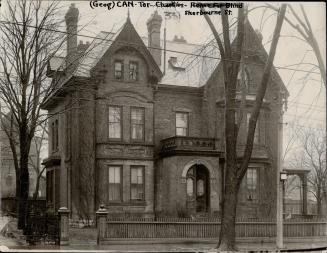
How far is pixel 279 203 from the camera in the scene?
18453 millimetres

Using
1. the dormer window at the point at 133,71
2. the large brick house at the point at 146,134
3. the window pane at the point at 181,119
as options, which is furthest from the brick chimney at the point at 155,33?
the window pane at the point at 181,119

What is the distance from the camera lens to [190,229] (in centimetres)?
2155

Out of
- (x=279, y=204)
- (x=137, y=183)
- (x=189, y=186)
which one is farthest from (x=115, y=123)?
(x=279, y=204)

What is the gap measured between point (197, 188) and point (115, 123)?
622 centimetres

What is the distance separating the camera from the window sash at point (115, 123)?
27672mm

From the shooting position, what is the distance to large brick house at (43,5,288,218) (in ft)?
88.8

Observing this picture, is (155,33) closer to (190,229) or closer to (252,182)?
(252,182)

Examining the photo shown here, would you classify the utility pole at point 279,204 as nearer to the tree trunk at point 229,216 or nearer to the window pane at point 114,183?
the tree trunk at point 229,216

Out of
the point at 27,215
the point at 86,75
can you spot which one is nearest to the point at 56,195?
the point at 86,75

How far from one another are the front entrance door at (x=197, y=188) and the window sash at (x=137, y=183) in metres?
2.68

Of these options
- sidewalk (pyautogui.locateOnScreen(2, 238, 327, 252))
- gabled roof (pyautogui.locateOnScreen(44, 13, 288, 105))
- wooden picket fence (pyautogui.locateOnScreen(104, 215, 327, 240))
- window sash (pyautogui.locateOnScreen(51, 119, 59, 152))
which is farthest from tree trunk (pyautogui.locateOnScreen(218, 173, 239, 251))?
window sash (pyautogui.locateOnScreen(51, 119, 59, 152))

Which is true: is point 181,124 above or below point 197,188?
above

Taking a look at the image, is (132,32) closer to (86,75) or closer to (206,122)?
(86,75)

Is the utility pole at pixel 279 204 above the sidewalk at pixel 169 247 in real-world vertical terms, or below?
above
